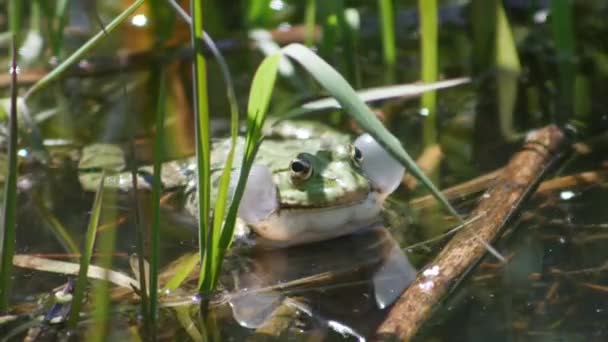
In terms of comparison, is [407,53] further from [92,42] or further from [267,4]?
[92,42]

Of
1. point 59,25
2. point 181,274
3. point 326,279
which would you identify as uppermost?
point 59,25

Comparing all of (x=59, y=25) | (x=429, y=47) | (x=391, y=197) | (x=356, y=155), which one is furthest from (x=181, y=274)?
(x=59, y=25)

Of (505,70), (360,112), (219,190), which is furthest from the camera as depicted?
(505,70)

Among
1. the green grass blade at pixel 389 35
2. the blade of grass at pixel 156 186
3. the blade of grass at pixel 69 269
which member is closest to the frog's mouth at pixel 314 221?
the blade of grass at pixel 69 269

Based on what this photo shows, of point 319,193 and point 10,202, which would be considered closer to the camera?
point 10,202

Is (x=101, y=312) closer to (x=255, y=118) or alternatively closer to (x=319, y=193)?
(x=255, y=118)

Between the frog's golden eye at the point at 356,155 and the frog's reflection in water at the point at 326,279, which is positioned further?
the frog's golden eye at the point at 356,155

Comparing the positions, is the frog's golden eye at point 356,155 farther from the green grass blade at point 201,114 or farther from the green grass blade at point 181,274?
the green grass blade at point 201,114
